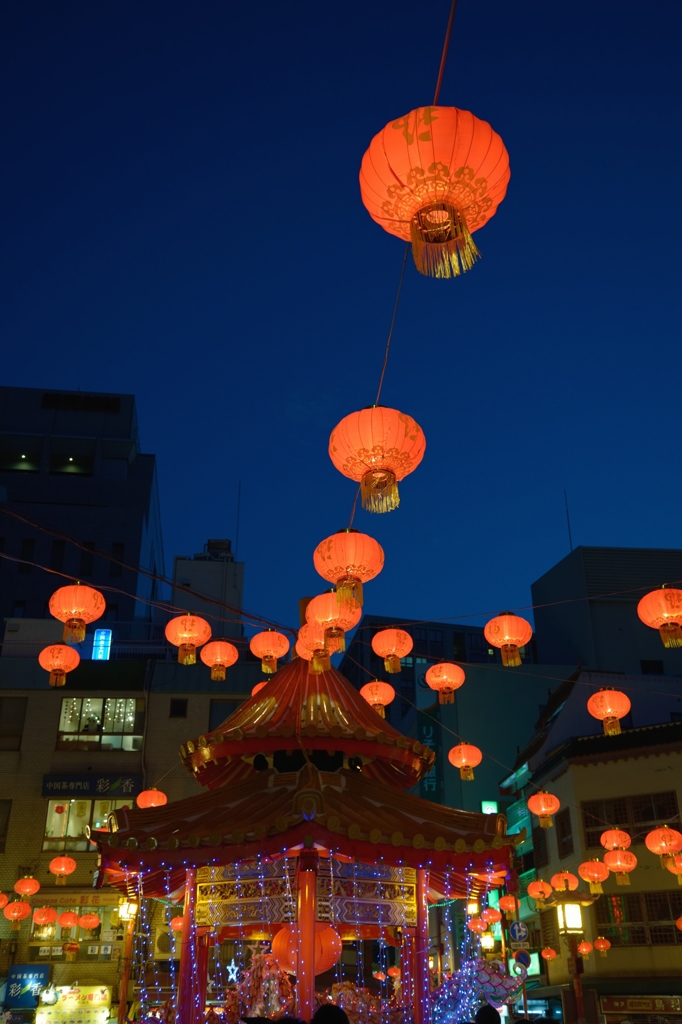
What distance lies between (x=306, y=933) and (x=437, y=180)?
9.46m

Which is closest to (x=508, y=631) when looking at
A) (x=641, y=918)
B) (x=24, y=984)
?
(x=641, y=918)

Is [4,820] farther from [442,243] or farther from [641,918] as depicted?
[442,243]

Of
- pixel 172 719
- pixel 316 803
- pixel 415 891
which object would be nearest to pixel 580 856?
pixel 172 719

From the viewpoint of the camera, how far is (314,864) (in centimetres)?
1176

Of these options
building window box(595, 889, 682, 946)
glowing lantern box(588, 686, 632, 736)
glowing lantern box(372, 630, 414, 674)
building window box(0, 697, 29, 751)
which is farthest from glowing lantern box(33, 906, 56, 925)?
glowing lantern box(588, 686, 632, 736)

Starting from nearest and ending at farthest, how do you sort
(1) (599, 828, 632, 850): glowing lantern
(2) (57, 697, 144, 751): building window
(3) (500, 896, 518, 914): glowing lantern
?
(1) (599, 828, 632, 850): glowing lantern < (3) (500, 896, 518, 914): glowing lantern < (2) (57, 697, 144, 751): building window

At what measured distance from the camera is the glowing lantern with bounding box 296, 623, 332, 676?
1479 centimetres

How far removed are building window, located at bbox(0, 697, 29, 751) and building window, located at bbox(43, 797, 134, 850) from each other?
3062 millimetres

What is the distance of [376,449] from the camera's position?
12258 millimetres

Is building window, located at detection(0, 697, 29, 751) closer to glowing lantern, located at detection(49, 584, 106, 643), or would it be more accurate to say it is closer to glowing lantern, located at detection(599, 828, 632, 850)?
glowing lantern, located at detection(49, 584, 106, 643)

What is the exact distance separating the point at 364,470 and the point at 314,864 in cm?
548

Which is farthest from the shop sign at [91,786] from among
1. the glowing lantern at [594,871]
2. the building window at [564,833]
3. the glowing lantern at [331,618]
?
the glowing lantern at [331,618]

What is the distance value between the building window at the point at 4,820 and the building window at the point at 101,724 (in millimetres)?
2798

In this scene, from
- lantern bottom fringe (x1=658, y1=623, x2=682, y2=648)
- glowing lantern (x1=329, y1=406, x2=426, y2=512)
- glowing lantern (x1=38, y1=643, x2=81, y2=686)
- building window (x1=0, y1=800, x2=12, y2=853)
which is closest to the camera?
glowing lantern (x1=329, y1=406, x2=426, y2=512)
